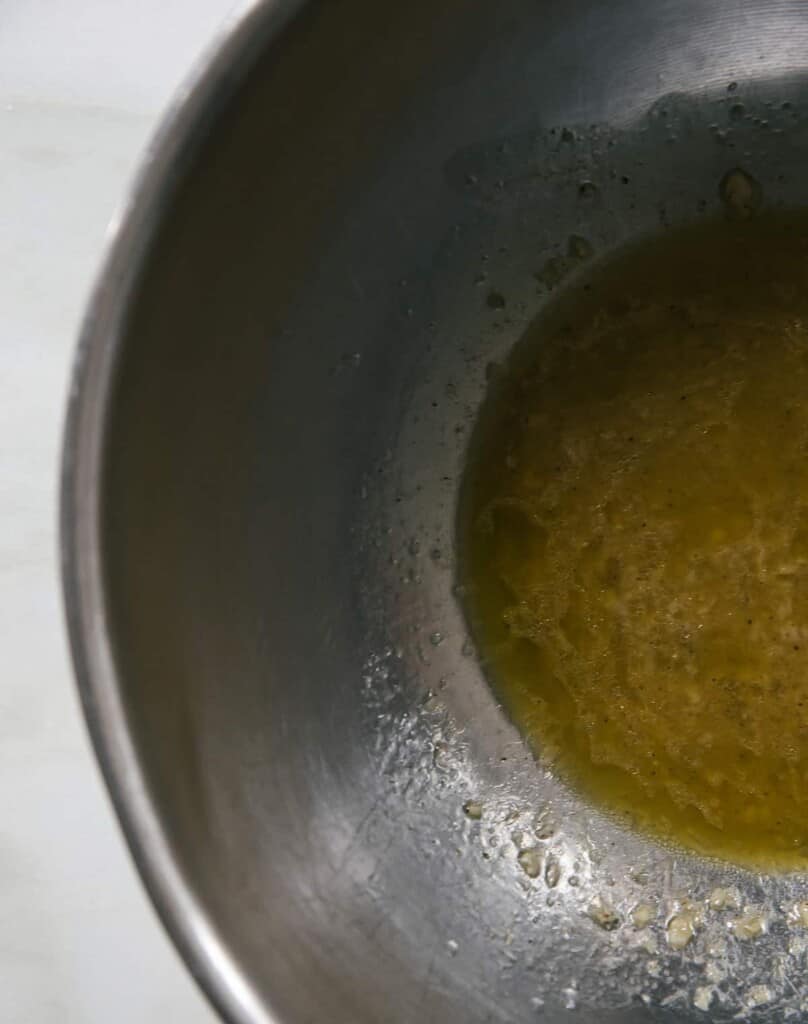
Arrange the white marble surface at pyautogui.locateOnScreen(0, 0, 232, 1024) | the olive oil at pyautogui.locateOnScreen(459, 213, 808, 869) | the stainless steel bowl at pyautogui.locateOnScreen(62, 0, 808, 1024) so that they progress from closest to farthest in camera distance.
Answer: the stainless steel bowl at pyautogui.locateOnScreen(62, 0, 808, 1024) → the white marble surface at pyautogui.locateOnScreen(0, 0, 232, 1024) → the olive oil at pyautogui.locateOnScreen(459, 213, 808, 869)

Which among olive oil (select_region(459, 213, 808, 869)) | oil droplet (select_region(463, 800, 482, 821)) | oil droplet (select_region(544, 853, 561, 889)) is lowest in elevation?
oil droplet (select_region(544, 853, 561, 889))

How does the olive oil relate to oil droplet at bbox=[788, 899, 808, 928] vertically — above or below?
above

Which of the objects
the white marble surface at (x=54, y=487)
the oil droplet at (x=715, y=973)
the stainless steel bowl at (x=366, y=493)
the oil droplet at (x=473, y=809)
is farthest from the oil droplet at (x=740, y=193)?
the oil droplet at (x=715, y=973)

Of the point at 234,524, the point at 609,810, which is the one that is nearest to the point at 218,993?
the point at 234,524

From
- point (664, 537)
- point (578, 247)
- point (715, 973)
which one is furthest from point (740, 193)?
point (715, 973)

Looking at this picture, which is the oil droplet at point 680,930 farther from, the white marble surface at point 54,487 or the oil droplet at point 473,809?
the white marble surface at point 54,487

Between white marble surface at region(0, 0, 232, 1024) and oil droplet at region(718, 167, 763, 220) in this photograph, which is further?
oil droplet at region(718, 167, 763, 220)

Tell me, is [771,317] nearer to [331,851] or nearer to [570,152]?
[570,152]

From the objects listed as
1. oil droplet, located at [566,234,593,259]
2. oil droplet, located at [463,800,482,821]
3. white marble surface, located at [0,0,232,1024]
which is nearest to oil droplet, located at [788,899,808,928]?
oil droplet, located at [463,800,482,821]

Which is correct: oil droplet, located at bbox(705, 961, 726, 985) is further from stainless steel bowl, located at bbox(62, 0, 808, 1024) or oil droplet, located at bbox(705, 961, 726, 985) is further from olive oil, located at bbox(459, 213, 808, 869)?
olive oil, located at bbox(459, 213, 808, 869)
